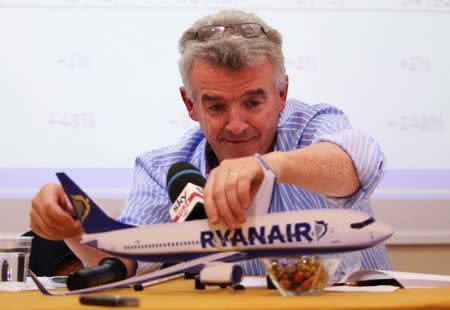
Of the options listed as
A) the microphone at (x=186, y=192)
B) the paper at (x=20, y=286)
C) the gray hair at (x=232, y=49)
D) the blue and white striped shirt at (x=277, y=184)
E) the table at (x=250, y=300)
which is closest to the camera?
the table at (x=250, y=300)

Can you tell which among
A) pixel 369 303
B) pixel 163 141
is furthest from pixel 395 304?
pixel 163 141

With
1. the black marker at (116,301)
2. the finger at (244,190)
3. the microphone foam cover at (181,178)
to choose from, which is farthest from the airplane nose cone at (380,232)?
the black marker at (116,301)

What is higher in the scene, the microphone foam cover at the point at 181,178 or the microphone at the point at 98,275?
the microphone foam cover at the point at 181,178

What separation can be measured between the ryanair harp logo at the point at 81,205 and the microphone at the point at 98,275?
0.10 metres

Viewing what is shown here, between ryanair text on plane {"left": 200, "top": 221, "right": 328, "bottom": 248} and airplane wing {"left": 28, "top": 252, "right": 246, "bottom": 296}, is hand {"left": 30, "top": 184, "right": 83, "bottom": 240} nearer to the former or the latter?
airplane wing {"left": 28, "top": 252, "right": 246, "bottom": 296}

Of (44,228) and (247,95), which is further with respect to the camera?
(247,95)

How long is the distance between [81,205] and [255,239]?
37 cm

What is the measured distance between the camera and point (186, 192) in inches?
52.8

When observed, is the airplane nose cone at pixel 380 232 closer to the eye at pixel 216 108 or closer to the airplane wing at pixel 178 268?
the airplane wing at pixel 178 268

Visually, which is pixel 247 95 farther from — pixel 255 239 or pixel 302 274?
pixel 302 274

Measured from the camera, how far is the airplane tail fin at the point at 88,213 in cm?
143

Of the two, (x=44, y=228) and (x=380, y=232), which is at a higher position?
(x=380, y=232)

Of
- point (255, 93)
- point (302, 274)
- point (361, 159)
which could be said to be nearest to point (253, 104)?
point (255, 93)

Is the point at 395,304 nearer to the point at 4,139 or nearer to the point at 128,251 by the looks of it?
the point at 128,251
